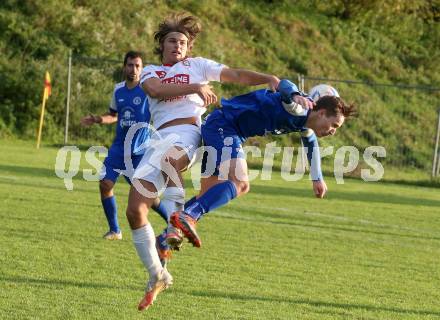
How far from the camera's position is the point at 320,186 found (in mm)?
6898

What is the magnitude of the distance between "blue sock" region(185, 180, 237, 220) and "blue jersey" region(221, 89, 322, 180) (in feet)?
1.75

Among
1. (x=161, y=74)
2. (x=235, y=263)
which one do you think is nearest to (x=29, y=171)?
(x=235, y=263)

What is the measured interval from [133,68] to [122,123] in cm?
57

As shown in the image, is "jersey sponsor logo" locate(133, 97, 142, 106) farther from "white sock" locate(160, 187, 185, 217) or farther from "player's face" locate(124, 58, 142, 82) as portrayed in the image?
"white sock" locate(160, 187, 185, 217)

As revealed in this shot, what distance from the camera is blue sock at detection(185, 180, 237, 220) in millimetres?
6309

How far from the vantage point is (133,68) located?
9.91 metres

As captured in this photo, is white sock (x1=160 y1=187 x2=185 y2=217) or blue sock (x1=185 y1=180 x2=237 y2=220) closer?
blue sock (x1=185 y1=180 x2=237 y2=220)

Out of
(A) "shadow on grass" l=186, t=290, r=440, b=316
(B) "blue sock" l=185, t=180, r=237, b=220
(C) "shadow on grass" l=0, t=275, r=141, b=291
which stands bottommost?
(C) "shadow on grass" l=0, t=275, r=141, b=291

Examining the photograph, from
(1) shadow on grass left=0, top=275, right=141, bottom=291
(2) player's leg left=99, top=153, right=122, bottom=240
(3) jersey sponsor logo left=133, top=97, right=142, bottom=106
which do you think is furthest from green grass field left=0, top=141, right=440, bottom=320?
(3) jersey sponsor logo left=133, top=97, right=142, bottom=106

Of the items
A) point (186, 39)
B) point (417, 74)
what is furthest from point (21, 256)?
point (417, 74)

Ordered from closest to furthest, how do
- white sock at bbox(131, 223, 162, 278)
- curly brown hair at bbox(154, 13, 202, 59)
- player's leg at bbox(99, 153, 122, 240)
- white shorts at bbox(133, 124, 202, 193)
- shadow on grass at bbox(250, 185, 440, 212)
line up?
white sock at bbox(131, 223, 162, 278) < white shorts at bbox(133, 124, 202, 193) < curly brown hair at bbox(154, 13, 202, 59) < player's leg at bbox(99, 153, 122, 240) < shadow on grass at bbox(250, 185, 440, 212)

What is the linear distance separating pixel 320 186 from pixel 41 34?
19.4 m

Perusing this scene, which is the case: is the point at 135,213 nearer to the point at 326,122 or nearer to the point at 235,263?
the point at 326,122

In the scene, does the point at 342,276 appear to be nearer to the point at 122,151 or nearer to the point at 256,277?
the point at 256,277
